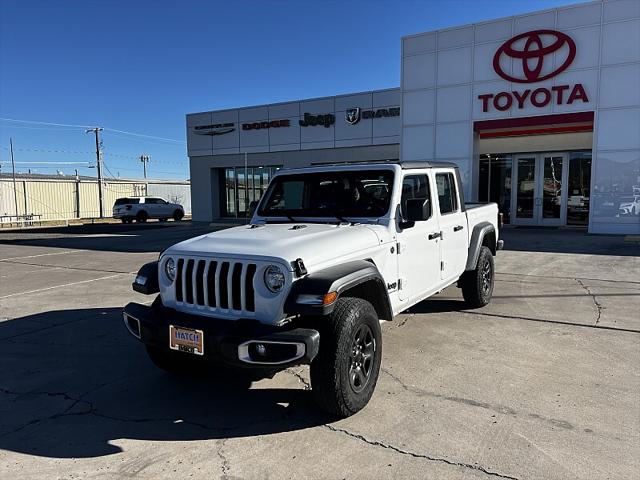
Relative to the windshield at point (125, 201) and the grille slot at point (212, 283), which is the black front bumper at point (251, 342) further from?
the windshield at point (125, 201)

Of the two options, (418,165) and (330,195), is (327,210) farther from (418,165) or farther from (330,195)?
(418,165)

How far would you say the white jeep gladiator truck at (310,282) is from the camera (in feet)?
10.6

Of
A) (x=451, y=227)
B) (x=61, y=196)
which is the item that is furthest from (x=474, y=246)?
(x=61, y=196)

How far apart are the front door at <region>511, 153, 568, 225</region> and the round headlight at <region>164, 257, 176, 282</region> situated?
1840cm

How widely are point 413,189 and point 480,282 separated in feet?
7.36

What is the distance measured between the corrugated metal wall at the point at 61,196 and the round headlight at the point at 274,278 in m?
37.6

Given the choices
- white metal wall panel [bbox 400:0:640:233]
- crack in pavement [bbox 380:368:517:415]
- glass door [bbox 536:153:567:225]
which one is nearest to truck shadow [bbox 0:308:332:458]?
crack in pavement [bbox 380:368:517:415]

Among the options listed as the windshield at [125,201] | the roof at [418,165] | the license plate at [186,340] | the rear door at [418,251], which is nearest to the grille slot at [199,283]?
the license plate at [186,340]

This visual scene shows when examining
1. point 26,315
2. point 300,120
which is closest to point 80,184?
point 300,120

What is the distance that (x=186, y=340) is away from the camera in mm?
3418

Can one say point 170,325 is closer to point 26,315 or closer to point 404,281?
point 404,281

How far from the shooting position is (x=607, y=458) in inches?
117

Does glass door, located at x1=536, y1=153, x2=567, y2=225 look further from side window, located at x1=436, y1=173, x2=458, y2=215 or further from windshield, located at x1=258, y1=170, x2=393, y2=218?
windshield, located at x1=258, y1=170, x2=393, y2=218

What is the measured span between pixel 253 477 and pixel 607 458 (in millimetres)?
2188
